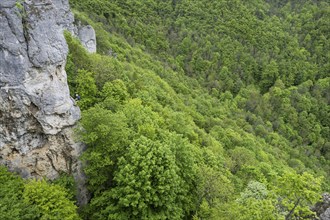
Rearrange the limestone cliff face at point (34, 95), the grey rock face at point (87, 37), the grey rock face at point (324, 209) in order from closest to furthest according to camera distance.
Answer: the grey rock face at point (324, 209)
the limestone cliff face at point (34, 95)
the grey rock face at point (87, 37)

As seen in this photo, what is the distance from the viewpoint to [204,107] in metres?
93.8

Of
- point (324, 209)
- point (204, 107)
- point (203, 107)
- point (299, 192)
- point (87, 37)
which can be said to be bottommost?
point (204, 107)

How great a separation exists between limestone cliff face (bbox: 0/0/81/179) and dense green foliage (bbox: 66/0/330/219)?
96.0 inches

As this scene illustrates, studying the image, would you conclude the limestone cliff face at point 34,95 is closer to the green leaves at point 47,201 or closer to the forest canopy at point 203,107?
the forest canopy at point 203,107

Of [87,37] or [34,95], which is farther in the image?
[87,37]

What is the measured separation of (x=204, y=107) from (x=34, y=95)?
6989cm

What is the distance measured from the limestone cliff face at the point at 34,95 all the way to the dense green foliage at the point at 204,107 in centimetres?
244

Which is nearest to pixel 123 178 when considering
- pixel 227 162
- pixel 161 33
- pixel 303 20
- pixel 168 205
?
pixel 168 205

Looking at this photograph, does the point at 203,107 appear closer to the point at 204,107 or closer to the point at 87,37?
the point at 204,107

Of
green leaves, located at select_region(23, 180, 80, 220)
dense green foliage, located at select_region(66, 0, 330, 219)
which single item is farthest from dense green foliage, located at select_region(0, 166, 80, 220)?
dense green foliage, located at select_region(66, 0, 330, 219)

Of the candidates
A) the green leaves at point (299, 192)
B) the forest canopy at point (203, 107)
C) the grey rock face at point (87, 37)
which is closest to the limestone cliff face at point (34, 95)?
the forest canopy at point (203, 107)

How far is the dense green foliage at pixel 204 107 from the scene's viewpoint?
1119 inches

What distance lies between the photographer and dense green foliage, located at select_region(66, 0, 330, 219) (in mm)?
28422

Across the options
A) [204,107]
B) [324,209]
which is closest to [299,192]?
[324,209]
